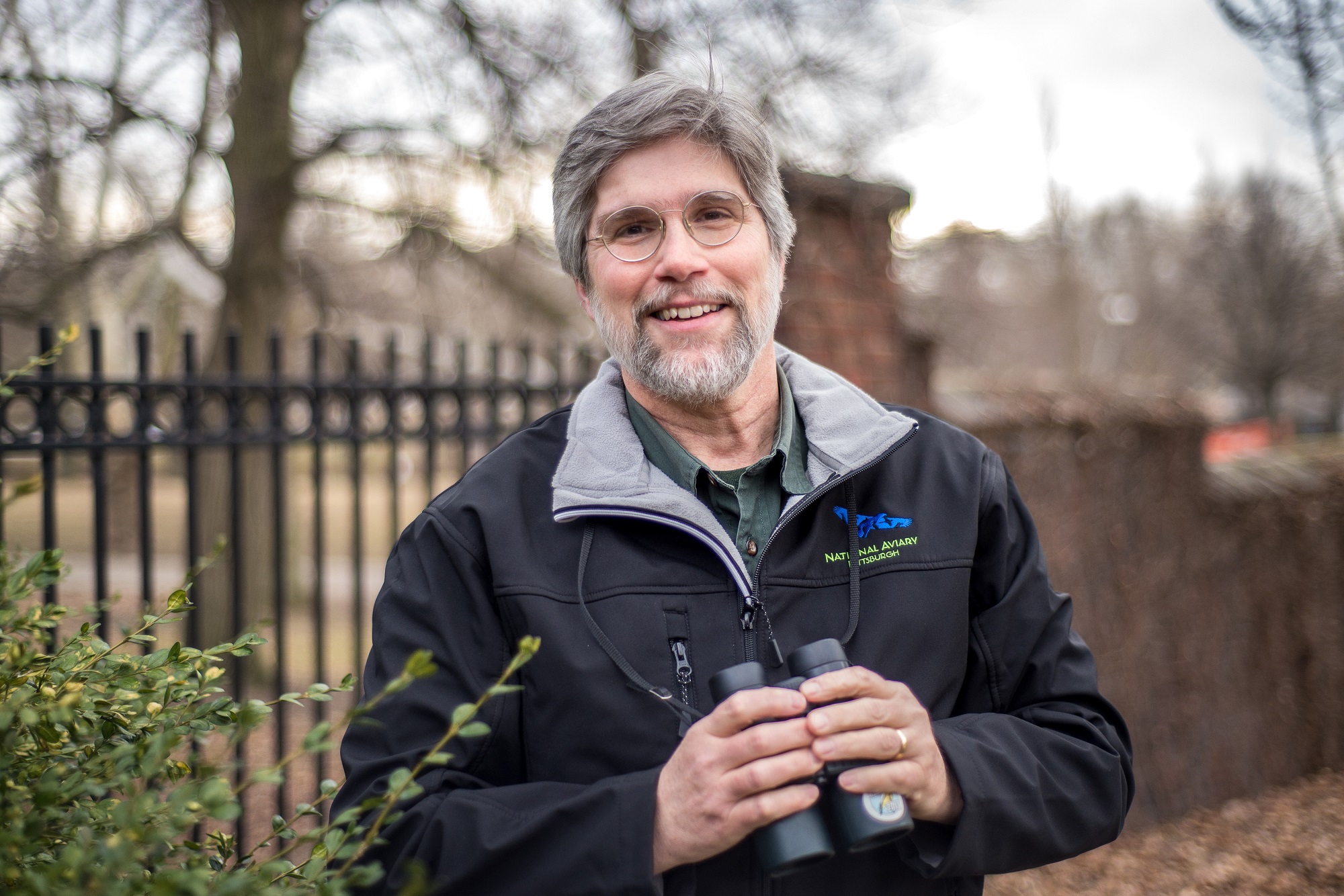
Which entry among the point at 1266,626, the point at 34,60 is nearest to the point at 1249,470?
the point at 1266,626

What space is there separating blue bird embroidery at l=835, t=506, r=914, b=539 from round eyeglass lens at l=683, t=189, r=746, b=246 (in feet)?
2.03

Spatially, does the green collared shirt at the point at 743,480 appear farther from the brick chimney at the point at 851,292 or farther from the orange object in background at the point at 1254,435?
the orange object in background at the point at 1254,435

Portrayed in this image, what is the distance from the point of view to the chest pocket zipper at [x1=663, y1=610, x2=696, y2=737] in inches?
59.2

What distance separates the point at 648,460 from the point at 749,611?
353 mm

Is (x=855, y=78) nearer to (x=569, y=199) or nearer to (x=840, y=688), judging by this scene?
(x=569, y=199)

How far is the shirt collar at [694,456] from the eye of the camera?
1.74 metres

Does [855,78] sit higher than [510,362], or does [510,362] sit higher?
[855,78]

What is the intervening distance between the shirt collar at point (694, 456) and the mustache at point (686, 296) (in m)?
0.20

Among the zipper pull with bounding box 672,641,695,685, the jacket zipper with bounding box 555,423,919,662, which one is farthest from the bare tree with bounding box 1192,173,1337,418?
the zipper pull with bounding box 672,641,695,685

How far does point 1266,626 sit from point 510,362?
1135 centimetres

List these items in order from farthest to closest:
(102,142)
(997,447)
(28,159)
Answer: (102,142), (28,159), (997,447)

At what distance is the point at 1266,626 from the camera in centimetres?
454

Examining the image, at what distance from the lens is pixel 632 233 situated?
1.83m

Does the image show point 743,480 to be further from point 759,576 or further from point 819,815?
point 819,815
